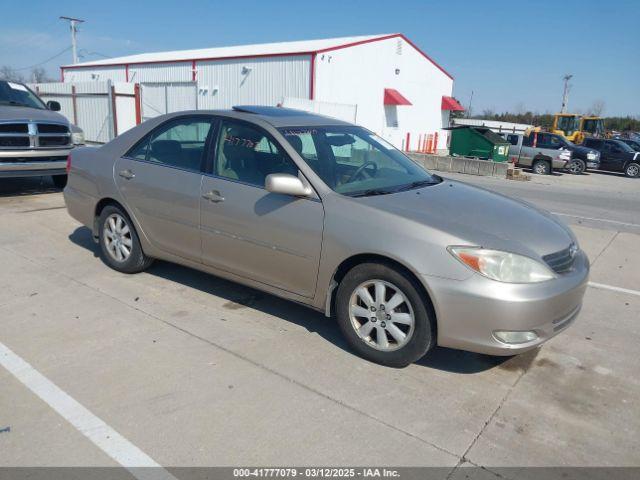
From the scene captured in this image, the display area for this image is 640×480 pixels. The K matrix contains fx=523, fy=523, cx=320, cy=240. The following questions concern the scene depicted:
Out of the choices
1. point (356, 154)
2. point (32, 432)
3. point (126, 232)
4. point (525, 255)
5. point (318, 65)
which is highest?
point (318, 65)

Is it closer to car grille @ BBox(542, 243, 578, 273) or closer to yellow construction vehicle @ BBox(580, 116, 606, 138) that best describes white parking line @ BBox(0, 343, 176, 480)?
car grille @ BBox(542, 243, 578, 273)

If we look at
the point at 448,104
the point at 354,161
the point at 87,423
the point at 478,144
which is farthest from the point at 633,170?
the point at 87,423

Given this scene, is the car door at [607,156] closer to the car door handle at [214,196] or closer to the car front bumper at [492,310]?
the car front bumper at [492,310]

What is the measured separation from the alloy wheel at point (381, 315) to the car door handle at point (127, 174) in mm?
2565

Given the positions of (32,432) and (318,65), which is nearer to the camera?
(32,432)

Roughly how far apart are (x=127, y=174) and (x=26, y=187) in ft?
21.1

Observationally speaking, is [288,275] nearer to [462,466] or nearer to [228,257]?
[228,257]

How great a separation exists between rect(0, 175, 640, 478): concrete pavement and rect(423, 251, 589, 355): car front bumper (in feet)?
1.16

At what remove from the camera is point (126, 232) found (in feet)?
16.7

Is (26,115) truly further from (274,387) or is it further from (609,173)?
(609,173)

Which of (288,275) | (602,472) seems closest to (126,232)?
(288,275)

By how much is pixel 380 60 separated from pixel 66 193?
81.0ft

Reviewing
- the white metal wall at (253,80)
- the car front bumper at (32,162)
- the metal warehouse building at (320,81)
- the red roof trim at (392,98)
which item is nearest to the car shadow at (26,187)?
the car front bumper at (32,162)

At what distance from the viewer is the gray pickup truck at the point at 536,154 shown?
2145 cm
